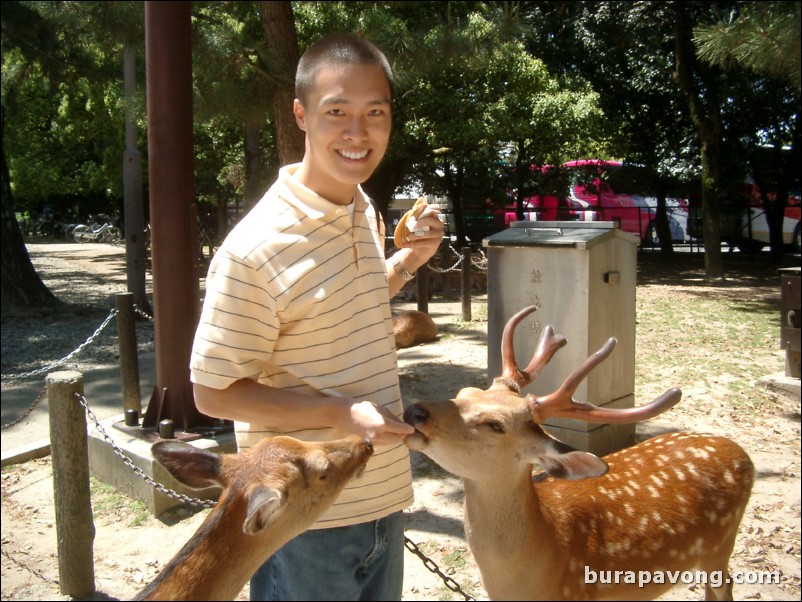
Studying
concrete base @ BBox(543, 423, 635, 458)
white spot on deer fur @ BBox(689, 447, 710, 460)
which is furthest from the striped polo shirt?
concrete base @ BBox(543, 423, 635, 458)

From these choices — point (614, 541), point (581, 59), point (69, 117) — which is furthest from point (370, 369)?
point (69, 117)

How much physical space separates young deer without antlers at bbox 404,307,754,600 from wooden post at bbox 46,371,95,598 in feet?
6.68

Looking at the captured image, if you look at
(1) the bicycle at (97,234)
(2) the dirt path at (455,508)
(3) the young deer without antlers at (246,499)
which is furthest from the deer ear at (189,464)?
(1) the bicycle at (97,234)

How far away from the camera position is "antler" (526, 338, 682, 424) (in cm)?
168

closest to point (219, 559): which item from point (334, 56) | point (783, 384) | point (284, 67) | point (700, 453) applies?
point (334, 56)

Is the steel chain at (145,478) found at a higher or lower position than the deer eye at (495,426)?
lower

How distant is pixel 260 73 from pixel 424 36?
136cm

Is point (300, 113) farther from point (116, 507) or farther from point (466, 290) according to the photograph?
point (466, 290)

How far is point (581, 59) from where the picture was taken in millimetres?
15883

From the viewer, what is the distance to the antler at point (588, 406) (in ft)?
5.50

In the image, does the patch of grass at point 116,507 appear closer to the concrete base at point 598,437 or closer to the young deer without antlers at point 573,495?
the concrete base at point 598,437

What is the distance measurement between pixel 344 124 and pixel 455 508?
9.78ft

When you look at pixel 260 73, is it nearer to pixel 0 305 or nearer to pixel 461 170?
pixel 0 305

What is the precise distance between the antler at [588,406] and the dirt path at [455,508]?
64.8 inches
